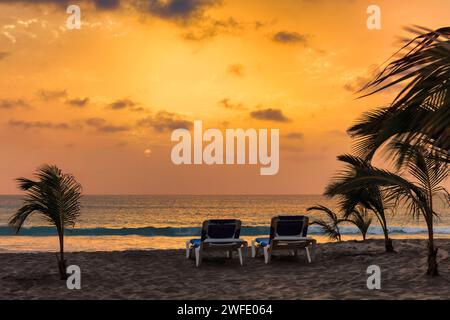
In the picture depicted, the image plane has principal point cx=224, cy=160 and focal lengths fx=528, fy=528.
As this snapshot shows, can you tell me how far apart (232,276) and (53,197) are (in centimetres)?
370

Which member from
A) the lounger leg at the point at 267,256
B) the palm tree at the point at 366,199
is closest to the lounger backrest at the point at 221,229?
the lounger leg at the point at 267,256

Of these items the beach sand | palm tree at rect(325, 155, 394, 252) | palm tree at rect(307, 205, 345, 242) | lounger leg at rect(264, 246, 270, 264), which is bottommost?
the beach sand

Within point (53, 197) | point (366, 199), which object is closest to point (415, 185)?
point (366, 199)

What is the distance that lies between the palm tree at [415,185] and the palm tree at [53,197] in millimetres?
4927

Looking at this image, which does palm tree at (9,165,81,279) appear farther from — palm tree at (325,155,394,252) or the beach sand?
palm tree at (325,155,394,252)

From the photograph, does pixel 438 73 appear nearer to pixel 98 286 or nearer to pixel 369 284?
pixel 369 284

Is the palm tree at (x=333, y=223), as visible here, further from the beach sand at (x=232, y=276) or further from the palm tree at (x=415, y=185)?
the palm tree at (x=415, y=185)

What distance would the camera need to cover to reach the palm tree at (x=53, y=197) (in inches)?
377

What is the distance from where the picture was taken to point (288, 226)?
476 inches

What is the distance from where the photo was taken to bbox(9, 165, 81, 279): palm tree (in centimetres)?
959

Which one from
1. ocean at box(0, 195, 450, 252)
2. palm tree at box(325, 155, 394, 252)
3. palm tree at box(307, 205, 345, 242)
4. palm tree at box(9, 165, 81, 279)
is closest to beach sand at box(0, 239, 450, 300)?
palm tree at box(325, 155, 394, 252)

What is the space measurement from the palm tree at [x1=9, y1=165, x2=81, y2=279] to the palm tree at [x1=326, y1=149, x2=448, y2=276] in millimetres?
4927
